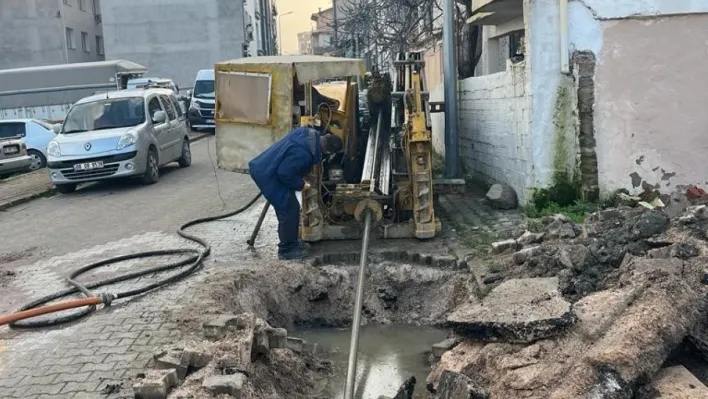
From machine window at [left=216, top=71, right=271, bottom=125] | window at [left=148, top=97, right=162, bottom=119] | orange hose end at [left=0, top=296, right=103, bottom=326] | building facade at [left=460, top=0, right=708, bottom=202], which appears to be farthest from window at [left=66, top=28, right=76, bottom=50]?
orange hose end at [left=0, top=296, right=103, bottom=326]

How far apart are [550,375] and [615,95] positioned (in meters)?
5.50

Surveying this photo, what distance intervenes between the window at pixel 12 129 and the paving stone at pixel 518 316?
641 inches

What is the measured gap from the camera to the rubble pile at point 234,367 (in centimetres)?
452

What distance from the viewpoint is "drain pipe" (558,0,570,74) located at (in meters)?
8.77

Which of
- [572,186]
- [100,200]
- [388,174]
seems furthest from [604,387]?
[100,200]

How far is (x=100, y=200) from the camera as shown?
43.4ft

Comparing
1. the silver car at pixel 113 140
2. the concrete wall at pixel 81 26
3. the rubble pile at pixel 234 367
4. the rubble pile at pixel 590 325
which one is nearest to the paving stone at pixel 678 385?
the rubble pile at pixel 590 325

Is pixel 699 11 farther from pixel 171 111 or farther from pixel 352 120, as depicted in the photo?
pixel 171 111

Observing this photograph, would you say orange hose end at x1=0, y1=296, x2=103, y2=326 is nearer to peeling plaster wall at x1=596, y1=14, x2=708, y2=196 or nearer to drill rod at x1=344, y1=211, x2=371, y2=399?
drill rod at x1=344, y1=211, x2=371, y2=399

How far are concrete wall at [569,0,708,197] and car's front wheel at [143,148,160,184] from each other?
9.02 m

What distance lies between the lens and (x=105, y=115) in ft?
47.8

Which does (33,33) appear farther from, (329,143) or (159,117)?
(329,143)

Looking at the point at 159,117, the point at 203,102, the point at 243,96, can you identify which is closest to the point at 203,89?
the point at 203,102

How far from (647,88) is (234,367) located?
6516mm
